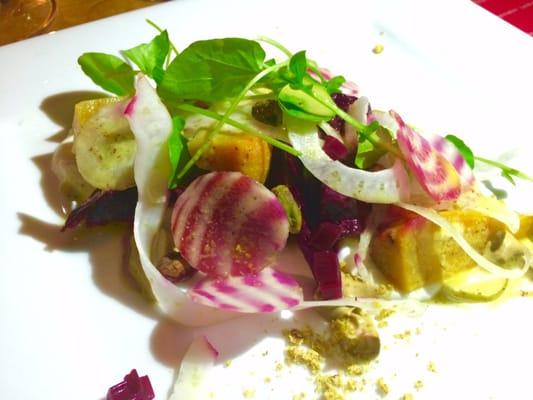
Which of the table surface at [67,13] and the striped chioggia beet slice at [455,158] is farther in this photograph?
the table surface at [67,13]

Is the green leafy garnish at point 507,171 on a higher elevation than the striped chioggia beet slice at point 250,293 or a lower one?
higher

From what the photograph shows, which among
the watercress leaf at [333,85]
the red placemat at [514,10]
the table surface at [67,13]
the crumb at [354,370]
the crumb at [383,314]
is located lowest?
the table surface at [67,13]

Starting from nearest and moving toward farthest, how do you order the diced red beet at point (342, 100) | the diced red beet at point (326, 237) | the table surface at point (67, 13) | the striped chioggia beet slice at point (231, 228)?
the striped chioggia beet slice at point (231, 228) < the diced red beet at point (326, 237) < the diced red beet at point (342, 100) < the table surface at point (67, 13)

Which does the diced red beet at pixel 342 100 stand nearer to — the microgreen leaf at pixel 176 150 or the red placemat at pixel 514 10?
the microgreen leaf at pixel 176 150

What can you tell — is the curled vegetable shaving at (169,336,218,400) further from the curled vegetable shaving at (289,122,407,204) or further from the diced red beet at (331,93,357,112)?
the diced red beet at (331,93,357,112)

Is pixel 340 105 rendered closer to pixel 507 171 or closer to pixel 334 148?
pixel 334 148

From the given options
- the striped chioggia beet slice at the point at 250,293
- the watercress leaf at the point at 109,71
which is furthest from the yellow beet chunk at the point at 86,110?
the striped chioggia beet slice at the point at 250,293

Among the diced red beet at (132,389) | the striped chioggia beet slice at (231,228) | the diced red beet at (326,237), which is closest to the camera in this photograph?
the diced red beet at (132,389)
